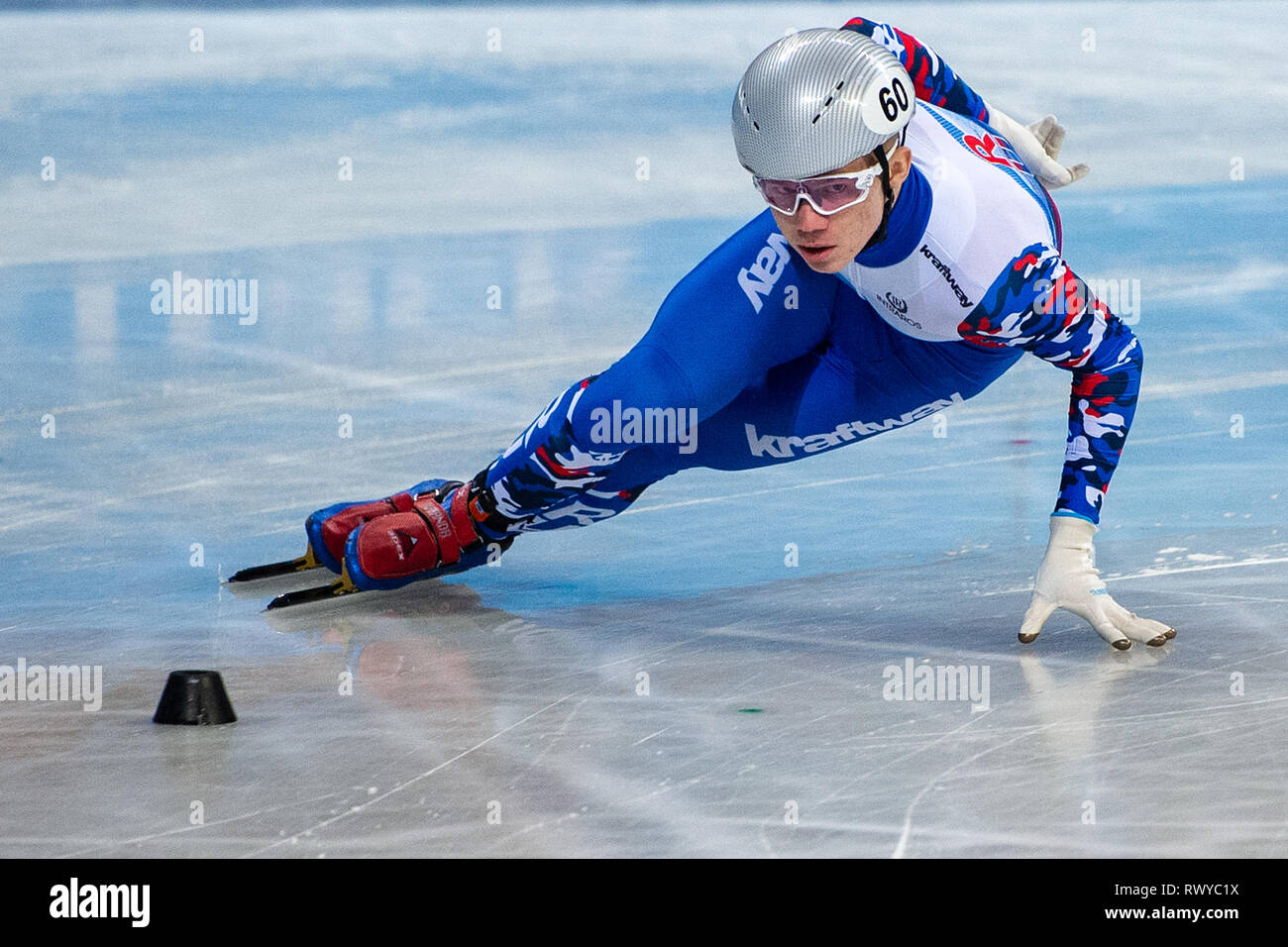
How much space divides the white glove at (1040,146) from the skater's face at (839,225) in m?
0.65

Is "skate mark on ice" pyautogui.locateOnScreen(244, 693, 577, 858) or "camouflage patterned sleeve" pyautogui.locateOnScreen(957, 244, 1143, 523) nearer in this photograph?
"skate mark on ice" pyautogui.locateOnScreen(244, 693, 577, 858)

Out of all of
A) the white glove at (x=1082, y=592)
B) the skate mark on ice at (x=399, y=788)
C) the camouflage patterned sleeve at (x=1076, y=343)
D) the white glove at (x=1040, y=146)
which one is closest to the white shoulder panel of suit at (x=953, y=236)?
the camouflage patterned sleeve at (x=1076, y=343)

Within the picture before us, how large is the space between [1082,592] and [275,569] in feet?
6.42

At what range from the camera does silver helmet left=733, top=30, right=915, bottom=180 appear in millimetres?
3131

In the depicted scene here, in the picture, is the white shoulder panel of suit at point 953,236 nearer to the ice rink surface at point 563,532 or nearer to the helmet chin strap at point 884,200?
the helmet chin strap at point 884,200

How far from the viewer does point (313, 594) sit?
4.21 meters

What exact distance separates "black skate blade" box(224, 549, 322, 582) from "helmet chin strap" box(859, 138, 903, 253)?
1770 mm

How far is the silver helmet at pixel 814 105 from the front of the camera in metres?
3.13

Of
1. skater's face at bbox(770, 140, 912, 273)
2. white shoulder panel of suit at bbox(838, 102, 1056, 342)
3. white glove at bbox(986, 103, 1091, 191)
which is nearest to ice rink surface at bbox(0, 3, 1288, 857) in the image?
white shoulder panel of suit at bbox(838, 102, 1056, 342)

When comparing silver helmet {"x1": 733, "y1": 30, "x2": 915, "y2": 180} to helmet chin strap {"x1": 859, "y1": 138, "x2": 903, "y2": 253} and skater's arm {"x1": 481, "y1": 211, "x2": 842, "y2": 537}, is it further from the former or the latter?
skater's arm {"x1": 481, "y1": 211, "x2": 842, "y2": 537}

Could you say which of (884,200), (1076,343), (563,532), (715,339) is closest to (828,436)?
(715,339)

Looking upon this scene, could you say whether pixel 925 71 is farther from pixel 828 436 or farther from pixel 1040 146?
pixel 828 436

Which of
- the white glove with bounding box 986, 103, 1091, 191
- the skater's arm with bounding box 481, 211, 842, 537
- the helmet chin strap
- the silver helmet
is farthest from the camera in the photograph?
the white glove with bounding box 986, 103, 1091, 191
